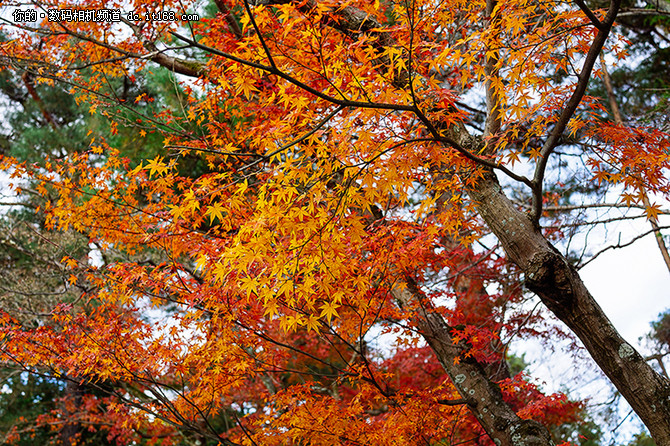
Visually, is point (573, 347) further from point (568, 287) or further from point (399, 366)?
point (568, 287)

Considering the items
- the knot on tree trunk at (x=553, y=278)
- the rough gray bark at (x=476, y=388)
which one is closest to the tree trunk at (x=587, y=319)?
the knot on tree trunk at (x=553, y=278)

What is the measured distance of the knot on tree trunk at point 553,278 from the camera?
3182 millimetres

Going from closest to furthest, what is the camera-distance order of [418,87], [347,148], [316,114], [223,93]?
[347,148] → [418,87] → [316,114] → [223,93]

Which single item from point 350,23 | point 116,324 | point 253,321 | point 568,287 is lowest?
point 568,287

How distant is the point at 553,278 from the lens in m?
3.19

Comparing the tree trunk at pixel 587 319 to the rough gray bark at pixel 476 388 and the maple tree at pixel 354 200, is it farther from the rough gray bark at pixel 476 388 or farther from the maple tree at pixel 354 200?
the rough gray bark at pixel 476 388

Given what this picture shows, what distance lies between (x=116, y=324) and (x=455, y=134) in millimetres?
3133

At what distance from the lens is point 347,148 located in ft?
8.36

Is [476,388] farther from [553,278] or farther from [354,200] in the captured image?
[354,200]

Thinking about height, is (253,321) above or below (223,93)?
below

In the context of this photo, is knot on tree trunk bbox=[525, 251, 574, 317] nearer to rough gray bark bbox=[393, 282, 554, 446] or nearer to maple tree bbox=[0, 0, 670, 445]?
maple tree bbox=[0, 0, 670, 445]

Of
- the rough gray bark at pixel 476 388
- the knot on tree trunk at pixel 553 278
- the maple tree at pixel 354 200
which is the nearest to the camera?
the maple tree at pixel 354 200

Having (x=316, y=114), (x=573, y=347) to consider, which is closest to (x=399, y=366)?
(x=573, y=347)

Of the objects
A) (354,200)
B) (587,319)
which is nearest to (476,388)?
(587,319)
